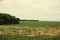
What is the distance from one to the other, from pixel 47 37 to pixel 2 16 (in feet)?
89.7

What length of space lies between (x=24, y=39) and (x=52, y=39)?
285 cm

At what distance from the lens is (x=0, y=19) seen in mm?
51344

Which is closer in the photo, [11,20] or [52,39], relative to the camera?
[52,39]

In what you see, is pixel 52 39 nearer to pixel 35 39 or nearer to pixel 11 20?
pixel 35 39

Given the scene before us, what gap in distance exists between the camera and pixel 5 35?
29.0 metres

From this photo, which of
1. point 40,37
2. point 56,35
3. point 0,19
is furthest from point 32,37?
point 0,19

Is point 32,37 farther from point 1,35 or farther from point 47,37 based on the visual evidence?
point 1,35

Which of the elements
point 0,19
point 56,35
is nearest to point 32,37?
point 56,35

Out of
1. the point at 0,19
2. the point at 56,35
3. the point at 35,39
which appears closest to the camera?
the point at 35,39

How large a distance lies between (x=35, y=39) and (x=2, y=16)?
93.6ft

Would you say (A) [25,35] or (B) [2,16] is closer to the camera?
(A) [25,35]

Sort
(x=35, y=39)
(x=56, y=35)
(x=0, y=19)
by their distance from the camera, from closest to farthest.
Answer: (x=35, y=39)
(x=56, y=35)
(x=0, y=19)

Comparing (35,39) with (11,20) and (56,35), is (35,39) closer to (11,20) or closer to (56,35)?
(56,35)

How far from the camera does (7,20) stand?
5228cm
